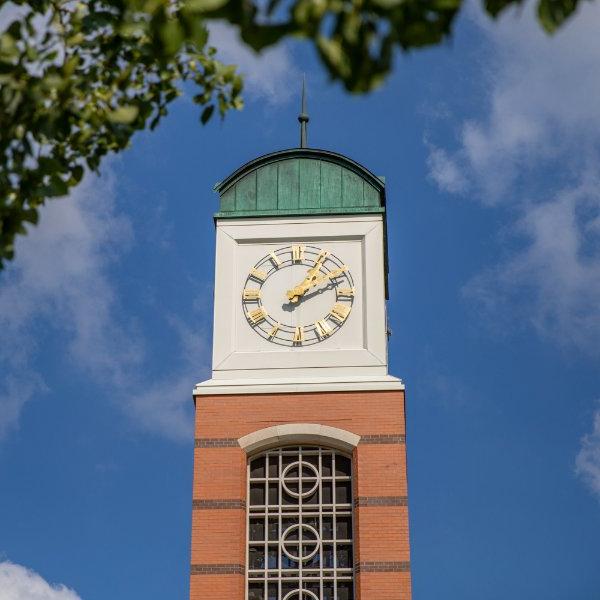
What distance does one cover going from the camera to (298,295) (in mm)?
17391

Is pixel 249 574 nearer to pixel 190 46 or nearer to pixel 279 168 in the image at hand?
pixel 279 168

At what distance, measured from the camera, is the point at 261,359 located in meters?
17.3

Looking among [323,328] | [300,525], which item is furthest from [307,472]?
[323,328]

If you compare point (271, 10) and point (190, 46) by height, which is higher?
point (190, 46)

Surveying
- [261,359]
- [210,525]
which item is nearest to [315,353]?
[261,359]

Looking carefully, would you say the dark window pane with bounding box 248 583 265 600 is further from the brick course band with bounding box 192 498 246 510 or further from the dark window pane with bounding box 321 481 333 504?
the dark window pane with bounding box 321 481 333 504

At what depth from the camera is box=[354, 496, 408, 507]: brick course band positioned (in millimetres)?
16078

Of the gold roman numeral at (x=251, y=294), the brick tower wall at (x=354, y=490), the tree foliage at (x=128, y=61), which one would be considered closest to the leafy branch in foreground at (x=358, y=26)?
the tree foliage at (x=128, y=61)

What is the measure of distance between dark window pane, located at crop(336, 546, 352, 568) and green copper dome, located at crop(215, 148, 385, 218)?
5.17m

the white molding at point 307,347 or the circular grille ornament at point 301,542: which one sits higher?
the white molding at point 307,347

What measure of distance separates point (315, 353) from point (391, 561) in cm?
317

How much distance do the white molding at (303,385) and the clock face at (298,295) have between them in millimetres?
635

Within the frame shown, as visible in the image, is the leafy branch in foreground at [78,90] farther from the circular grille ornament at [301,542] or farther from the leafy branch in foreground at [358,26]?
the circular grille ornament at [301,542]

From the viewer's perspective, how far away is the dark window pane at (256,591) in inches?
625
